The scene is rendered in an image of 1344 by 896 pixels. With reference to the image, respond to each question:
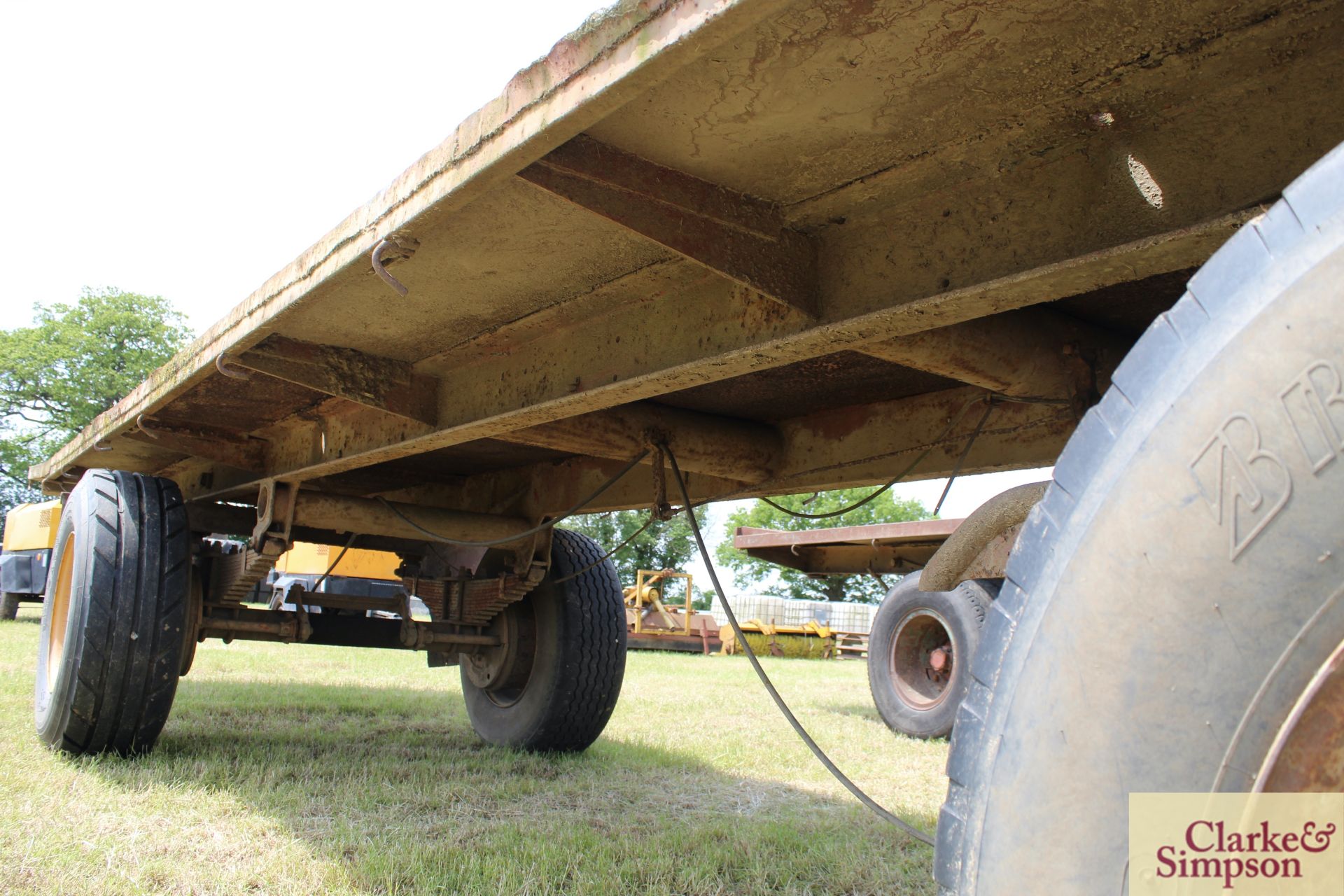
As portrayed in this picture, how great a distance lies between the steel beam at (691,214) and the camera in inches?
69.9

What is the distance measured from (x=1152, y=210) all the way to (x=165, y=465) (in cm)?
507

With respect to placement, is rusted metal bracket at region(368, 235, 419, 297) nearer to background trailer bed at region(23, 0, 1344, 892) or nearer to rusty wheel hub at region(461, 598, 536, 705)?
background trailer bed at region(23, 0, 1344, 892)

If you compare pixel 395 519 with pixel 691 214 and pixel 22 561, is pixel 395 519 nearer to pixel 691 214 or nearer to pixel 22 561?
pixel 691 214

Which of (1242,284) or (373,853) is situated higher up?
(1242,284)

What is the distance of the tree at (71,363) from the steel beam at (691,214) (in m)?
36.3

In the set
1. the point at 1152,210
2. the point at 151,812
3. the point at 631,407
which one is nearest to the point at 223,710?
the point at 151,812

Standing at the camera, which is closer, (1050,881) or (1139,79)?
(1050,881)

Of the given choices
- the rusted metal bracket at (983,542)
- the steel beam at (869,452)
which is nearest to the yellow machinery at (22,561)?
the steel beam at (869,452)

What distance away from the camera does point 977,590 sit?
6.40 meters

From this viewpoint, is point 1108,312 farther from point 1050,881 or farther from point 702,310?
point 1050,881

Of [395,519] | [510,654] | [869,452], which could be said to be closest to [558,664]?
[510,654]

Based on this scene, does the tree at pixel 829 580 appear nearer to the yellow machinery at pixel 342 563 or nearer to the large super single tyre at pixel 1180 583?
the yellow machinery at pixel 342 563

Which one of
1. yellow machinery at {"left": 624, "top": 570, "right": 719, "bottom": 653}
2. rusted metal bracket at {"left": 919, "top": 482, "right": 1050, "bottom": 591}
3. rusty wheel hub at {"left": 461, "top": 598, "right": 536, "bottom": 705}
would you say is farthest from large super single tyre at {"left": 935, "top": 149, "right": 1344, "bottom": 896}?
yellow machinery at {"left": 624, "top": 570, "right": 719, "bottom": 653}

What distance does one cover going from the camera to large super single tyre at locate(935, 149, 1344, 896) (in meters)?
0.83
